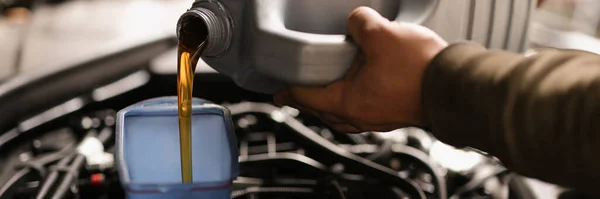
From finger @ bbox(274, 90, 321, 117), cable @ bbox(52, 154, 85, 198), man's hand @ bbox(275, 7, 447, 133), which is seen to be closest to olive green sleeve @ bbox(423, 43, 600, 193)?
man's hand @ bbox(275, 7, 447, 133)

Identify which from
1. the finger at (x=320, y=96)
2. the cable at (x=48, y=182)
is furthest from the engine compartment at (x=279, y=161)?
the finger at (x=320, y=96)

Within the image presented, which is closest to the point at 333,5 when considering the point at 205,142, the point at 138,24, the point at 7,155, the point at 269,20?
the point at 269,20

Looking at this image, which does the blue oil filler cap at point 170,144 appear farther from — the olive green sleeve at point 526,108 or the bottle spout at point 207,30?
the olive green sleeve at point 526,108

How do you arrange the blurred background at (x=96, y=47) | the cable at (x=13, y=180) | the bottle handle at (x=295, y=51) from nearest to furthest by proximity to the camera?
the bottle handle at (x=295, y=51), the cable at (x=13, y=180), the blurred background at (x=96, y=47)

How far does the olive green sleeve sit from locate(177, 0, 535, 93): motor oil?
9cm

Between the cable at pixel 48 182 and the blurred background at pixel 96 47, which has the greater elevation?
the blurred background at pixel 96 47

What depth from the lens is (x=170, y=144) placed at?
0.58 metres

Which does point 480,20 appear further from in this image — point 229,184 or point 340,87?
point 229,184

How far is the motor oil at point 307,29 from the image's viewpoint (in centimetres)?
49

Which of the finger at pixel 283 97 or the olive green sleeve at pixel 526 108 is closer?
the olive green sleeve at pixel 526 108

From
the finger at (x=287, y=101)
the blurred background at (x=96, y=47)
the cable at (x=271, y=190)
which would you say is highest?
the finger at (x=287, y=101)

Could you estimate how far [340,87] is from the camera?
52 cm

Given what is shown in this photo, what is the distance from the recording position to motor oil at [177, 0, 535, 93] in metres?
0.49

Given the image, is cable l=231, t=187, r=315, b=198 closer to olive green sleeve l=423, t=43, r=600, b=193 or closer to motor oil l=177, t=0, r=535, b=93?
motor oil l=177, t=0, r=535, b=93
